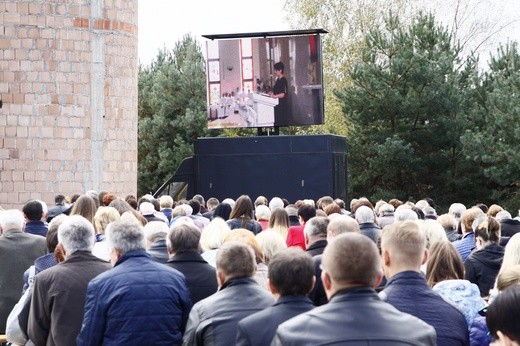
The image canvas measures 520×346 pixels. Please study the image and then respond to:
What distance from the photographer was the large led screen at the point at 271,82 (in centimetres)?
2944

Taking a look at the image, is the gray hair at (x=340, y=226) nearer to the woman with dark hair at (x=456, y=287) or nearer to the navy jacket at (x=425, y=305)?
the woman with dark hair at (x=456, y=287)

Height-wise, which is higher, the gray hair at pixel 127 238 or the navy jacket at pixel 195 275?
the gray hair at pixel 127 238

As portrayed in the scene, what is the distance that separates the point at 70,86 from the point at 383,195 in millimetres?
15443

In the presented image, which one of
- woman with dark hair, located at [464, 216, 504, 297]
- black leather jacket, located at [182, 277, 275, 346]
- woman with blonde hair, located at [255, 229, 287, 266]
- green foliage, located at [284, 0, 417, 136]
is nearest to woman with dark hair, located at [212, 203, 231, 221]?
woman with dark hair, located at [464, 216, 504, 297]

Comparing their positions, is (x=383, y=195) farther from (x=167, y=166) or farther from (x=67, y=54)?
(x=67, y=54)

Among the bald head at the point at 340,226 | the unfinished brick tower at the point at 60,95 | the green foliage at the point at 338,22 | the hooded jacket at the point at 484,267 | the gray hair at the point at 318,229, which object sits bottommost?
the hooded jacket at the point at 484,267

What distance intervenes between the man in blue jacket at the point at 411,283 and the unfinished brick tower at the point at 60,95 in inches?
733

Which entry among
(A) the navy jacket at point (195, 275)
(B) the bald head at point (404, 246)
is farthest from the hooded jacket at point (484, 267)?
(B) the bald head at point (404, 246)

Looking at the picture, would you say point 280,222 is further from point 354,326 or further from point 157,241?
point 354,326

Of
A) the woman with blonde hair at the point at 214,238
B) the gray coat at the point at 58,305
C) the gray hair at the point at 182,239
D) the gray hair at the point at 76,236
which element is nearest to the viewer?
the gray coat at the point at 58,305

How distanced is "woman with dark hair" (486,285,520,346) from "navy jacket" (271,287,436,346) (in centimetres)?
33

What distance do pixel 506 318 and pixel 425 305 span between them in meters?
1.55

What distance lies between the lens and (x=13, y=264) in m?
10.1

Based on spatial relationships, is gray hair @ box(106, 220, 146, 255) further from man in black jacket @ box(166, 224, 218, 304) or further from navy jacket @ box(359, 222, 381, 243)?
navy jacket @ box(359, 222, 381, 243)
